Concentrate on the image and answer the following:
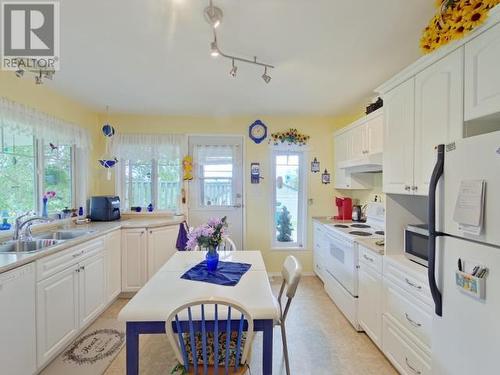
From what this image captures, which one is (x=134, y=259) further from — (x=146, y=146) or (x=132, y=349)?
(x=132, y=349)

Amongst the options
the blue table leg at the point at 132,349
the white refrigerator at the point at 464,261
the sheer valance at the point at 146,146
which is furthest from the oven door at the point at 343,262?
the sheer valance at the point at 146,146

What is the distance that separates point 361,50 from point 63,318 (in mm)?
3252

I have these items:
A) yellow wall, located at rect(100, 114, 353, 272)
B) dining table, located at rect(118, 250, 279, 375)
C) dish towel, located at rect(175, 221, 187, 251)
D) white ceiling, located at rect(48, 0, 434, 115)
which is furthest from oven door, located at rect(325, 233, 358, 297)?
dish towel, located at rect(175, 221, 187, 251)

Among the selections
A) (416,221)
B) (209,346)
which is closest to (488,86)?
(416,221)

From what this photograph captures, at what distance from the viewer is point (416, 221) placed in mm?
2201

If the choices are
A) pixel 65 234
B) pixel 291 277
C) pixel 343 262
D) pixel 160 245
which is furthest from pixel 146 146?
pixel 343 262

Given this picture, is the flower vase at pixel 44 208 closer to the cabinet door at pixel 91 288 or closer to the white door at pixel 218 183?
the cabinet door at pixel 91 288

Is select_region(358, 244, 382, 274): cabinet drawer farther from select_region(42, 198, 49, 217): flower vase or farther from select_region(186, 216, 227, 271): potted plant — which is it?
select_region(42, 198, 49, 217): flower vase

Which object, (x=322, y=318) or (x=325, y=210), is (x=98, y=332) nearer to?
(x=322, y=318)

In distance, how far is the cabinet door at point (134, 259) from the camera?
10.7 feet

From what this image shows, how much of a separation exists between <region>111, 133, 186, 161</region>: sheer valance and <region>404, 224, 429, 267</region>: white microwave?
124 inches

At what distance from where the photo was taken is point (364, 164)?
2996 millimetres

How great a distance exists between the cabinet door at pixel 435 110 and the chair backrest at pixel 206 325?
4.74 feet

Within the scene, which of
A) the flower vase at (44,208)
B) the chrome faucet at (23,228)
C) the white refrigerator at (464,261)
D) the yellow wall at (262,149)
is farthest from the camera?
the yellow wall at (262,149)
